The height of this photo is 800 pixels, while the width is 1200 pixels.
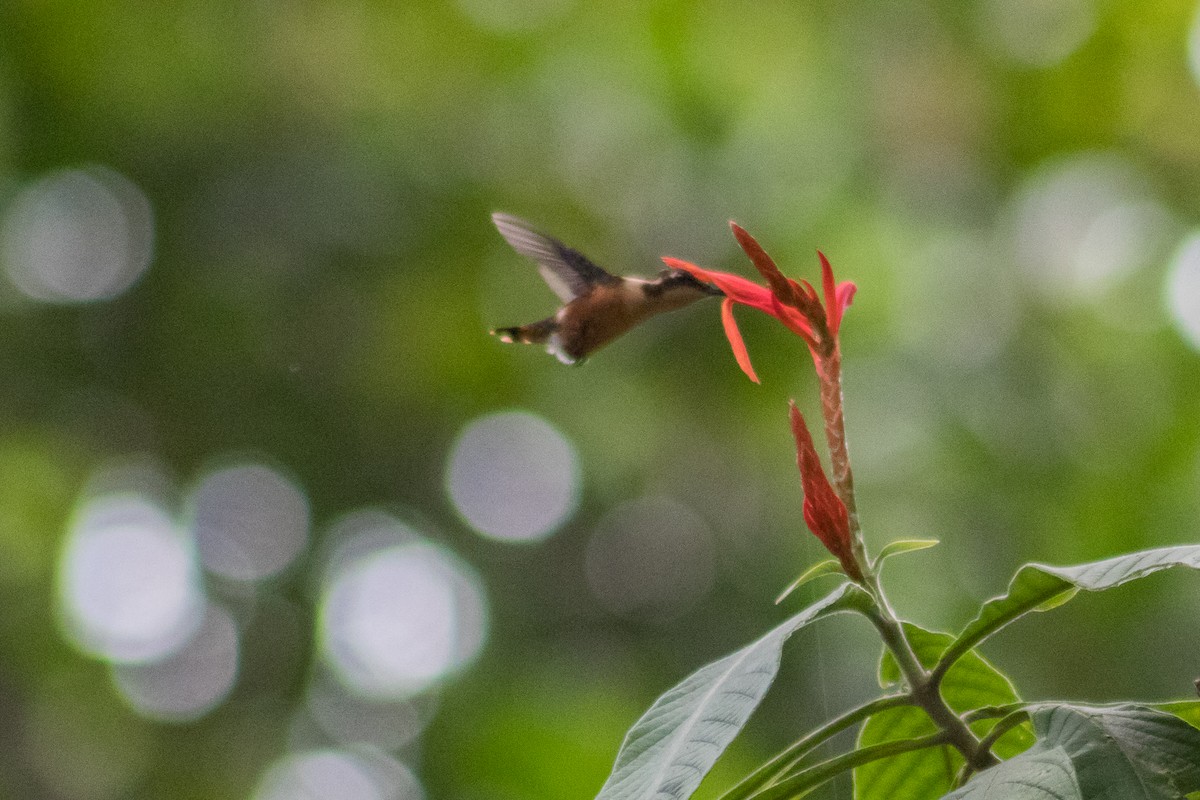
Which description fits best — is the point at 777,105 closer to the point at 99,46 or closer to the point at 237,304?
the point at 237,304

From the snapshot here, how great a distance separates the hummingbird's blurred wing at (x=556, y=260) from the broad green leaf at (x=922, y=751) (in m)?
0.30

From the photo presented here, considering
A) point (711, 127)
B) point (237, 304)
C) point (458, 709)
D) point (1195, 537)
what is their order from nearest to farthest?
1. point (1195, 537)
2. point (458, 709)
3. point (237, 304)
4. point (711, 127)

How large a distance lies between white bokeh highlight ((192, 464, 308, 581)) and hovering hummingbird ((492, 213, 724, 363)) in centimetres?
340

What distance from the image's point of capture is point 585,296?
705 mm

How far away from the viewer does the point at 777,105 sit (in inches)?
165

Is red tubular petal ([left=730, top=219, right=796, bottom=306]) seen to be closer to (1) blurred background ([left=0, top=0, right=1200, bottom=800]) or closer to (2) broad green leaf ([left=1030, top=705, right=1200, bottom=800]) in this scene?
(2) broad green leaf ([left=1030, top=705, right=1200, bottom=800])

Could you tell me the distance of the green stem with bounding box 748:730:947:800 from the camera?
1.93ft

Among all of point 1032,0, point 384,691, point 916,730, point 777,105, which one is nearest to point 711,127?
point 777,105

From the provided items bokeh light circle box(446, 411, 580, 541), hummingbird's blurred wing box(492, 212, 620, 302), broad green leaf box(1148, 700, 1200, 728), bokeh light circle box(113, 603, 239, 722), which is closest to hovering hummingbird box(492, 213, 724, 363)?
hummingbird's blurred wing box(492, 212, 620, 302)


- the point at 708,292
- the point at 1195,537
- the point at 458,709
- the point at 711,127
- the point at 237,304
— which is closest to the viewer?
the point at 708,292

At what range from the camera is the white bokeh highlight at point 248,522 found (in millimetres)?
4020

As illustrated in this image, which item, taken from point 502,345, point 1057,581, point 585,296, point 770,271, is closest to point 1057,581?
point 1057,581

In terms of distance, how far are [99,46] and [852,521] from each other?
3736mm

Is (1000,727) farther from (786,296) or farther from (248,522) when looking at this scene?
(248,522)
